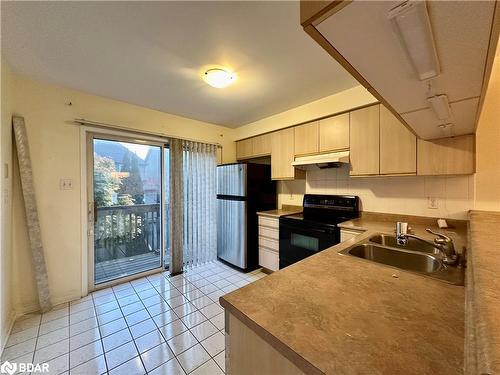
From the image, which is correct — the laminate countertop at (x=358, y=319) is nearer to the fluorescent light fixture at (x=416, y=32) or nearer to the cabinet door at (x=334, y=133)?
the fluorescent light fixture at (x=416, y=32)

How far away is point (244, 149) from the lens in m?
3.85

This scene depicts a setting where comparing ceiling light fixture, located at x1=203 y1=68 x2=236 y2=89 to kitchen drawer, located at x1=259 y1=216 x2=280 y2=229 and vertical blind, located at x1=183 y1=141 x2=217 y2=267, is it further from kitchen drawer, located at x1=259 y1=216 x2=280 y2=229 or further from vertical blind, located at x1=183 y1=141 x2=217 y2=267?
kitchen drawer, located at x1=259 y1=216 x2=280 y2=229

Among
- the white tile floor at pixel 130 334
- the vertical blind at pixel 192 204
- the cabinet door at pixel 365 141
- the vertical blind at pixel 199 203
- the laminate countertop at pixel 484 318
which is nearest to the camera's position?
the laminate countertop at pixel 484 318

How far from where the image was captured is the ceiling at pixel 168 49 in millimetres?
1342

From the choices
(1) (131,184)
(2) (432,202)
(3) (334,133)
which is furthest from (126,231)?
(2) (432,202)

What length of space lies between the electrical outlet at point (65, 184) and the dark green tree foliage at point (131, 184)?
543 mm

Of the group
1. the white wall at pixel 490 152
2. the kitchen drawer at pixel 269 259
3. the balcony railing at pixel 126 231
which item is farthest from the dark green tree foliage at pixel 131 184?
the white wall at pixel 490 152

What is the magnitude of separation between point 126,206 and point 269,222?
2032mm

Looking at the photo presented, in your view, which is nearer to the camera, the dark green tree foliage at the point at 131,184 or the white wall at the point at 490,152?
the white wall at the point at 490,152

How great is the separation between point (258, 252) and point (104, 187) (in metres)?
2.33

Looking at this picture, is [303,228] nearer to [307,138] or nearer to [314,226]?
[314,226]

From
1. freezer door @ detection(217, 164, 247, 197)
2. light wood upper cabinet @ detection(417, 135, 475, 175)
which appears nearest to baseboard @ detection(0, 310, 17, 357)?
freezer door @ detection(217, 164, 247, 197)

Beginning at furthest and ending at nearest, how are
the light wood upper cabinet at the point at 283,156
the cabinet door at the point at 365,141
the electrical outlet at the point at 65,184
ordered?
the light wood upper cabinet at the point at 283,156 → the electrical outlet at the point at 65,184 → the cabinet door at the point at 365,141

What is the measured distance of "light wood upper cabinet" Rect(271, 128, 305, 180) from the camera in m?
3.02
